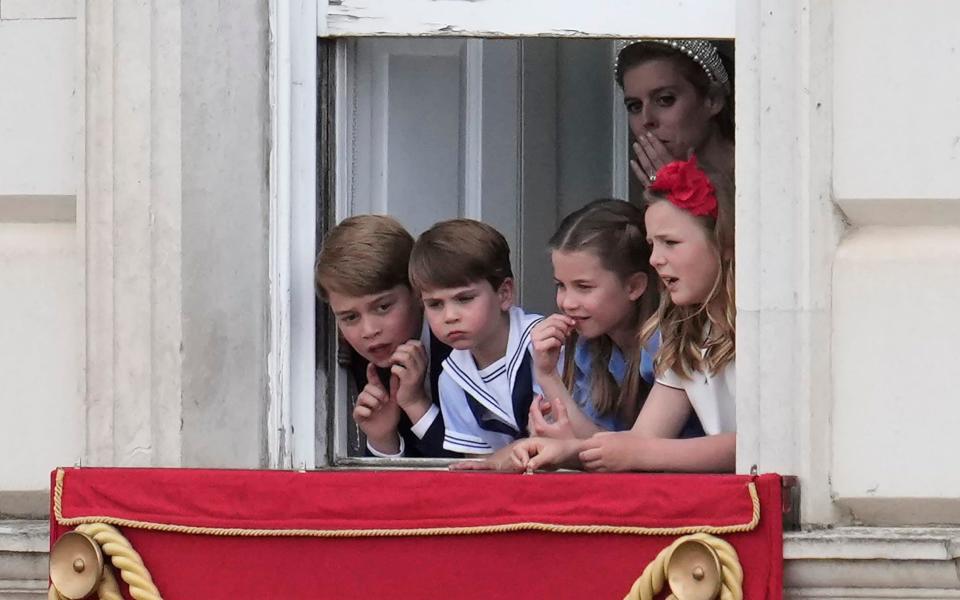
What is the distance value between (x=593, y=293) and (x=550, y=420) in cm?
36

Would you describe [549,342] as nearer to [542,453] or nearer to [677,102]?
[542,453]

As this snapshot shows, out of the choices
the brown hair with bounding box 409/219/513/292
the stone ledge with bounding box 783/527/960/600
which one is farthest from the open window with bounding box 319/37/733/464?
the stone ledge with bounding box 783/527/960/600

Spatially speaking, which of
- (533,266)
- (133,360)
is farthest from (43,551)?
(533,266)

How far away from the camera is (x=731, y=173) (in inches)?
203

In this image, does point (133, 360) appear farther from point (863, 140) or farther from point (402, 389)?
point (863, 140)

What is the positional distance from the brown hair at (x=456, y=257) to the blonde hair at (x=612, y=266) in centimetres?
15

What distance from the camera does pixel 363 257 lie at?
4961 mm

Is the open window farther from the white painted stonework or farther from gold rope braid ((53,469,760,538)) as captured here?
gold rope braid ((53,469,760,538))

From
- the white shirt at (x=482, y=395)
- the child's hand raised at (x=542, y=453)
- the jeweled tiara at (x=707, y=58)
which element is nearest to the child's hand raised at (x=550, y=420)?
the child's hand raised at (x=542, y=453)

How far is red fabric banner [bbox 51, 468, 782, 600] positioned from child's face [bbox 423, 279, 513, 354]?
623 mm

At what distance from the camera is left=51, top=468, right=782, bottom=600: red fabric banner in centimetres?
433

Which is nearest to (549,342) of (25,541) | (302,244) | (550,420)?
(550,420)

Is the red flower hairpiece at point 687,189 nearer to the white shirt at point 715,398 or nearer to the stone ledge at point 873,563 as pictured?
the white shirt at point 715,398

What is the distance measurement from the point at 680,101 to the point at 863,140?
1.16 metres
